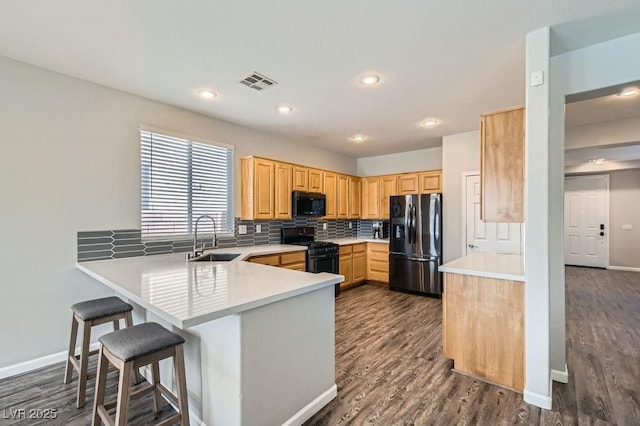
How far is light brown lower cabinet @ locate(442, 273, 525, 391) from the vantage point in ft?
7.26

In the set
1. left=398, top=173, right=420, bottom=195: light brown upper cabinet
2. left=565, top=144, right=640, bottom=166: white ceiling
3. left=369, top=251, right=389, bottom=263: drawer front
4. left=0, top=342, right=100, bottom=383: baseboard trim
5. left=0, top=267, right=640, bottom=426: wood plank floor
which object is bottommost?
left=0, top=267, right=640, bottom=426: wood plank floor

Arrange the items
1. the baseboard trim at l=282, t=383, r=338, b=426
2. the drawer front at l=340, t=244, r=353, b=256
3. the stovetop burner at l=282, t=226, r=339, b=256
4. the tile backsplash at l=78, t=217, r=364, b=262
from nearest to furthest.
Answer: the baseboard trim at l=282, t=383, r=338, b=426 → the tile backsplash at l=78, t=217, r=364, b=262 → the stovetop burner at l=282, t=226, r=339, b=256 → the drawer front at l=340, t=244, r=353, b=256

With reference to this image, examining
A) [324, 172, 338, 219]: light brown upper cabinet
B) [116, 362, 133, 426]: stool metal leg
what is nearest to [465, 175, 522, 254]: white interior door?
[324, 172, 338, 219]: light brown upper cabinet

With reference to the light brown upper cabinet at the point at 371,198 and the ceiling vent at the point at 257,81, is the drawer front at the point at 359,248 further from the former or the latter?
A: the ceiling vent at the point at 257,81

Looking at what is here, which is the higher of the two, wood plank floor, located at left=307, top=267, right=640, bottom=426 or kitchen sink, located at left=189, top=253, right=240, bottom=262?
kitchen sink, located at left=189, top=253, right=240, bottom=262

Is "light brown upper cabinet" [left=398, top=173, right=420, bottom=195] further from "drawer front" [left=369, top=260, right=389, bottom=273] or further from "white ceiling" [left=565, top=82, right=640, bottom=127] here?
"white ceiling" [left=565, top=82, right=640, bottom=127]

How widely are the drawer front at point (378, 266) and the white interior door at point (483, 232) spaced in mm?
1438

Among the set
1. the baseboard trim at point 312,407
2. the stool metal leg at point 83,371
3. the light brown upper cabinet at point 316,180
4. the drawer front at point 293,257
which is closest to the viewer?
the baseboard trim at point 312,407

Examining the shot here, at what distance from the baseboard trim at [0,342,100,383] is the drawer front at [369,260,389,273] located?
441 centimetres

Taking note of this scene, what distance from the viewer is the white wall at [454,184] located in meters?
4.56

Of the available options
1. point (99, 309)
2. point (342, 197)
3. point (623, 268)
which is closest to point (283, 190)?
point (342, 197)

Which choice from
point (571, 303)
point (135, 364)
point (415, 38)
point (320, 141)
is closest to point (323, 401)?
point (135, 364)

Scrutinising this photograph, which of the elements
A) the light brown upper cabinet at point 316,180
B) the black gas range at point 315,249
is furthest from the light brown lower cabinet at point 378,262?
the light brown upper cabinet at point 316,180

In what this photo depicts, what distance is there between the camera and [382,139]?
4.93m
